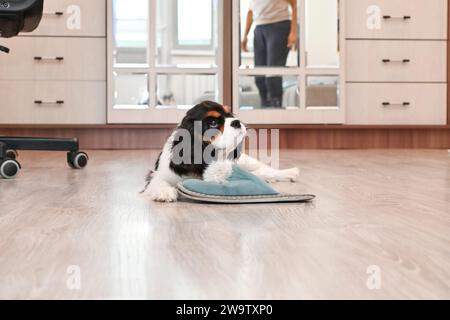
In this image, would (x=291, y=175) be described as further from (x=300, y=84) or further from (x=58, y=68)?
(x=58, y=68)

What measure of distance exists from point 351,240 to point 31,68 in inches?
115

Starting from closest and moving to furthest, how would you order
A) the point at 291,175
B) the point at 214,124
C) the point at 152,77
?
the point at 214,124, the point at 291,175, the point at 152,77

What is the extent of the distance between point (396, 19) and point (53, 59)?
1847mm

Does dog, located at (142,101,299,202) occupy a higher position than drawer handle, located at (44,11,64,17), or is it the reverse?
drawer handle, located at (44,11,64,17)

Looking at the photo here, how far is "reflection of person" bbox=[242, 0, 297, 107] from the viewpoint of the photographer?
379 cm

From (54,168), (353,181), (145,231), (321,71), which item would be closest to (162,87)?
(321,71)

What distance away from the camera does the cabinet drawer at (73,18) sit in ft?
11.9

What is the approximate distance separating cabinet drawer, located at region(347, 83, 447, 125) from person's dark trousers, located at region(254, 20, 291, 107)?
42 cm

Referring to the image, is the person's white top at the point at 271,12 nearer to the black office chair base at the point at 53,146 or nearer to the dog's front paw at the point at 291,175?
the black office chair base at the point at 53,146

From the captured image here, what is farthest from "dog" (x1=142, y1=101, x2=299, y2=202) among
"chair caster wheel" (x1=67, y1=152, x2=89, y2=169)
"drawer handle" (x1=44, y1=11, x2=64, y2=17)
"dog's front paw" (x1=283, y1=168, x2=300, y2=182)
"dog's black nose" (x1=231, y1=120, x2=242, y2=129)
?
"drawer handle" (x1=44, y1=11, x2=64, y2=17)

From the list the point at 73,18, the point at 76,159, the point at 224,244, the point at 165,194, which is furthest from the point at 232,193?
the point at 73,18

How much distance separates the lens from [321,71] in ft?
12.4

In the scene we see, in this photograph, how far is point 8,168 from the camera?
215cm

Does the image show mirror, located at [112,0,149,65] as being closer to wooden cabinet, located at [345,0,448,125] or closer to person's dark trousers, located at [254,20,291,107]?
person's dark trousers, located at [254,20,291,107]
